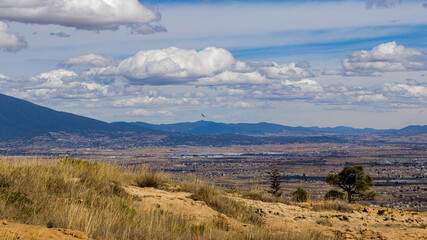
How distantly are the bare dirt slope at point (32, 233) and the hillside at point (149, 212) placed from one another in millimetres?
17

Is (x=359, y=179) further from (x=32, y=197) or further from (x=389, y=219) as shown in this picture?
(x=32, y=197)

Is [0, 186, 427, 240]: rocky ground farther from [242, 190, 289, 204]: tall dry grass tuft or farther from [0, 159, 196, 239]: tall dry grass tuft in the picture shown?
[242, 190, 289, 204]: tall dry grass tuft

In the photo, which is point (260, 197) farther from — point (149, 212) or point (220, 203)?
point (149, 212)

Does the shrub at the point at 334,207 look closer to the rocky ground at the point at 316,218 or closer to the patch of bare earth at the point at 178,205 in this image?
the rocky ground at the point at 316,218

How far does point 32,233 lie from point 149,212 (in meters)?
4.90

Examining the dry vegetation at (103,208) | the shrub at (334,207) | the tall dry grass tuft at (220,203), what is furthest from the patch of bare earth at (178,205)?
the shrub at (334,207)

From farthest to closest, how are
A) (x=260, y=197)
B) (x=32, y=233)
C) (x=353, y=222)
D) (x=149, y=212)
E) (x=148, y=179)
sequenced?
1. (x=260, y=197)
2. (x=148, y=179)
3. (x=353, y=222)
4. (x=149, y=212)
5. (x=32, y=233)

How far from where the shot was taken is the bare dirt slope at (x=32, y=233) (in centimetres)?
717

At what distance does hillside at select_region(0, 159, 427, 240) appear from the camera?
30.6ft

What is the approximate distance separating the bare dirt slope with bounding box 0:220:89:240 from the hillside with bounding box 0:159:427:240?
0.06ft

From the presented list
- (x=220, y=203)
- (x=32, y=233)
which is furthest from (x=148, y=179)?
(x=32, y=233)

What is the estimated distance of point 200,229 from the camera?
36.6ft

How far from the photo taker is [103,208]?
37.2 feet

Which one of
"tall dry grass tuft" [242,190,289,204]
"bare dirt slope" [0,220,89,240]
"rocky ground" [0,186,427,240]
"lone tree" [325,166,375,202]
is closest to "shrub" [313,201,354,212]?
"rocky ground" [0,186,427,240]
